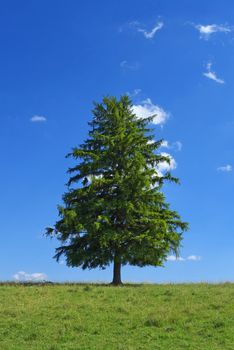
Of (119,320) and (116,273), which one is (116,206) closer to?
(116,273)

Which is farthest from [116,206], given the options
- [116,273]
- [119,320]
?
[119,320]

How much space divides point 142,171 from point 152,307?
1603 centimetres

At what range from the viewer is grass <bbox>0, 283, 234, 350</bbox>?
60.3ft

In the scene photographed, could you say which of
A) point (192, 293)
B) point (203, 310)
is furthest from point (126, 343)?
point (192, 293)

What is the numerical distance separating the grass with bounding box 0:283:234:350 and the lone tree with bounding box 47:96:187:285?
8221 millimetres

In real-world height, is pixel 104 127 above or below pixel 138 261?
above

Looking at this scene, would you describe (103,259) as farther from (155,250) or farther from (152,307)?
(152,307)

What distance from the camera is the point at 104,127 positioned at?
39.8m

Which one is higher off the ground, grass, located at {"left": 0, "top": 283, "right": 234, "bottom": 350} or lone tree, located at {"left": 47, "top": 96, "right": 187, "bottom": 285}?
lone tree, located at {"left": 47, "top": 96, "right": 187, "bottom": 285}

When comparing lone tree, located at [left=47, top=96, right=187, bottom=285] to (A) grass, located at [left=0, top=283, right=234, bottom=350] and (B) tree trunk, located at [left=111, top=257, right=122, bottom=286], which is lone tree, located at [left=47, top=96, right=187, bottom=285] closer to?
(B) tree trunk, located at [left=111, top=257, right=122, bottom=286]

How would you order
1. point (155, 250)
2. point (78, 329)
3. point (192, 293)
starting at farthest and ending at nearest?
point (155, 250), point (192, 293), point (78, 329)

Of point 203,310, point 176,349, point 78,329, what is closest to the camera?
point 176,349

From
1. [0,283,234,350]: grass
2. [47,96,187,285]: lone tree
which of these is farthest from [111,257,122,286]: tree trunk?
[0,283,234,350]: grass

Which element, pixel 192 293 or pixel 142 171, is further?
pixel 142 171
